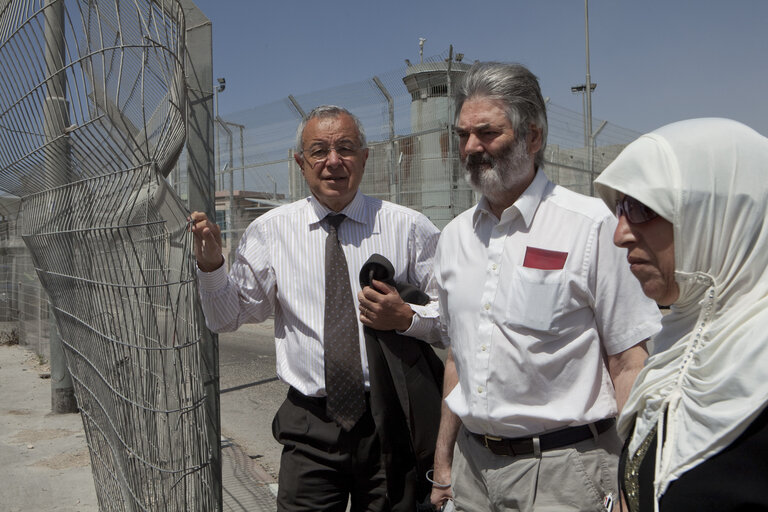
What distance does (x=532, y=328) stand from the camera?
1.97 m

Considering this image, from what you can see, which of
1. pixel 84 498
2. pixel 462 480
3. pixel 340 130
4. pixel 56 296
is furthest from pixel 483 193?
pixel 84 498

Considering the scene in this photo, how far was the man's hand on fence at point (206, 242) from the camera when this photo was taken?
7.14 feet

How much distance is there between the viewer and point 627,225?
1.45 m

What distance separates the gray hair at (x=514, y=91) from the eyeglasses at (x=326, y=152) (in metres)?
0.64

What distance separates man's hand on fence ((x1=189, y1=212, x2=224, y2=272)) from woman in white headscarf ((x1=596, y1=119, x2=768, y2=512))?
4.29 feet

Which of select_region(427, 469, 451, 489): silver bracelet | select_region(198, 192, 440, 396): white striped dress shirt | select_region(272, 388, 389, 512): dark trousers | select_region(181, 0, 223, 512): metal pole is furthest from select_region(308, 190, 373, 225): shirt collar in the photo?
select_region(427, 469, 451, 489): silver bracelet

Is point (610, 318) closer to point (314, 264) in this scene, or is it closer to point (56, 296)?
point (314, 264)

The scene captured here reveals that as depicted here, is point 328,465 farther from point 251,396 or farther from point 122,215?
point 251,396

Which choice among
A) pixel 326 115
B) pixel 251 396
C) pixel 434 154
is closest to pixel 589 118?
pixel 434 154

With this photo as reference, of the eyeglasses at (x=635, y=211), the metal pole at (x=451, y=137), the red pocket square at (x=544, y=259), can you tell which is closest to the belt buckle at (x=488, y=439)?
the red pocket square at (x=544, y=259)

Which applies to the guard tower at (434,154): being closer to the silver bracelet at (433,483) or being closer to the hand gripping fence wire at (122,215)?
the silver bracelet at (433,483)

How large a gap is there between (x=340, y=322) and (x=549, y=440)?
928mm

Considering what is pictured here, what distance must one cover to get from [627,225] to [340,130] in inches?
59.2

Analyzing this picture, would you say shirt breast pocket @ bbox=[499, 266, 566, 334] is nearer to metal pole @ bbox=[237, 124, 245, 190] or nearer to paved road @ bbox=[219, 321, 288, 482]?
paved road @ bbox=[219, 321, 288, 482]
